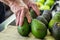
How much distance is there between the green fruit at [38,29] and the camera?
2.59ft

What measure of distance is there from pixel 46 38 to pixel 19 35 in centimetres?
17

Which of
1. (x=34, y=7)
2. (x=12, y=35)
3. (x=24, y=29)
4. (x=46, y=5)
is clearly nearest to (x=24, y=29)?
(x=24, y=29)

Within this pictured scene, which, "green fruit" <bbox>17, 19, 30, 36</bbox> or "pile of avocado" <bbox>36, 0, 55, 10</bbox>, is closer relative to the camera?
"green fruit" <bbox>17, 19, 30, 36</bbox>

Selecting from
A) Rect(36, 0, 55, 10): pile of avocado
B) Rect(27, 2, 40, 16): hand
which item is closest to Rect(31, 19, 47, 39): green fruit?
Rect(27, 2, 40, 16): hand

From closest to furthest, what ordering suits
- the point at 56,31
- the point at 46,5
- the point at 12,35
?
the point at 56,31 < the point at 12,35 < the point at 46,5

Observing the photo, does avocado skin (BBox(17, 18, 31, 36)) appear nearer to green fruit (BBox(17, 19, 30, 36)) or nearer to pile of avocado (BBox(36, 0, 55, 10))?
green fruit (BBox(17, 19, 30, 36))

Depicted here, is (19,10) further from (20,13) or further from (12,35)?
(12,35)

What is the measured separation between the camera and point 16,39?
0.84m

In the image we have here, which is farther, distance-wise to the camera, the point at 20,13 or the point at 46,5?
the point at 46,5

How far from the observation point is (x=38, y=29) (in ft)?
2.60

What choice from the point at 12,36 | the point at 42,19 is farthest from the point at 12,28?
the point at 42,19

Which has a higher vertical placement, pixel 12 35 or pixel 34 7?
pixel 34 7

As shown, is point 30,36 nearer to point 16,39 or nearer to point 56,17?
point 16,39

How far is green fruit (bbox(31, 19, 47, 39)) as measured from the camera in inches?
31.1
